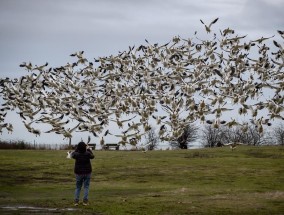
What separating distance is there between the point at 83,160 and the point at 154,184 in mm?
17071

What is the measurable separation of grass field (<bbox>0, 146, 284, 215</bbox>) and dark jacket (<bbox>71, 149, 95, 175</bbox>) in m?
1.82

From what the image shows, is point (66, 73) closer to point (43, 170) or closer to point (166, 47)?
point (166, 47)

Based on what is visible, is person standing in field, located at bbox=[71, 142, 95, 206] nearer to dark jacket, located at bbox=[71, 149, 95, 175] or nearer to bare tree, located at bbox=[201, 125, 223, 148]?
dark jacket, located at bbox=[71, 149, 95, 175]

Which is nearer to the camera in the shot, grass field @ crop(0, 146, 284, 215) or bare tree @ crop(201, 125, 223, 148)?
grass field @ crop(0, 146, 284, 215)

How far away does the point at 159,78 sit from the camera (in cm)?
1792

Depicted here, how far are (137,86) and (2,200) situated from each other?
15.0 metres

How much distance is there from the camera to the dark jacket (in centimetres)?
2491

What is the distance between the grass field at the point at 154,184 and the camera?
25248 millimetres

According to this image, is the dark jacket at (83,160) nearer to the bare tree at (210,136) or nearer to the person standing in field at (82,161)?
the person standing in field at (82,161)

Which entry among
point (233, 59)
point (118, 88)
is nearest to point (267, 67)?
point (233, 59)

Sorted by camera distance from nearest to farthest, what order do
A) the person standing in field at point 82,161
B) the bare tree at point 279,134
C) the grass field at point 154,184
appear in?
1. the person standing in field at point 82,161
2. the grass field at point 154,184
3. the bare tree at point 279,134

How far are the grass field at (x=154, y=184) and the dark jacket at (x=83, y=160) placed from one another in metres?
1.82

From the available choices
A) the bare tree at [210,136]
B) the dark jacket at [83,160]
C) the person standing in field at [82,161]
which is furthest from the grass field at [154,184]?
the bare tree at [210,136]

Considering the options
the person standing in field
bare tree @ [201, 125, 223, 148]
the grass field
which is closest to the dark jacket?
the person standing in field
